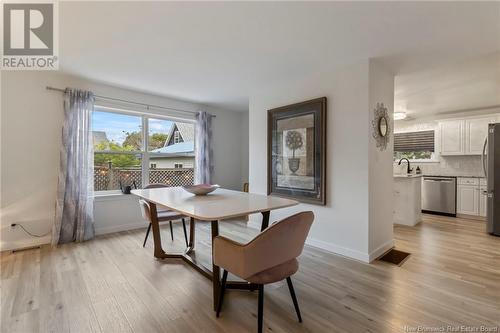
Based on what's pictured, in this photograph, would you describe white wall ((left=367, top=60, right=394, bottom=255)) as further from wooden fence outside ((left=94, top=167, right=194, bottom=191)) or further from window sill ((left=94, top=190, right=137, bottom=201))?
window sill ((left=94, top=190, right=137, bottom=201))

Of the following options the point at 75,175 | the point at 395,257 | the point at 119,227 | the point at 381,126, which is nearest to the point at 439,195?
the point at 395,257

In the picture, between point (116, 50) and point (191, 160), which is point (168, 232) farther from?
point (116, 50)

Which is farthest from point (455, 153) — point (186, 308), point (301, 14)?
point (186, 308)

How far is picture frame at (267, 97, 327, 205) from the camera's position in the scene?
10.2ft

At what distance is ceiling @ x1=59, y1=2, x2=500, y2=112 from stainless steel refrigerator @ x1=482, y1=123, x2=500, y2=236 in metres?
1.20

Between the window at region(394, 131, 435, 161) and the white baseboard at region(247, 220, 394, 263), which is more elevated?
the window at region(394, 131, 435, 161)

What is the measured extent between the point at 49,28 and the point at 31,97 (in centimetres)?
153

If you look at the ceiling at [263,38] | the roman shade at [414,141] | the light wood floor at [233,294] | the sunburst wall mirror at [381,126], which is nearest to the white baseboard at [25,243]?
the light wood floor at [233,294]

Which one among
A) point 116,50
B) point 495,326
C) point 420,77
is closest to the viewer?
point 495,326

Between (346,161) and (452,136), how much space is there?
13.6ft

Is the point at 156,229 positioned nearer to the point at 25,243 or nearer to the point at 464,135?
the point at 25,243

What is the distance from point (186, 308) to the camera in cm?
182

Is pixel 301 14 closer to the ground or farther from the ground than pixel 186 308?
farther from the ground

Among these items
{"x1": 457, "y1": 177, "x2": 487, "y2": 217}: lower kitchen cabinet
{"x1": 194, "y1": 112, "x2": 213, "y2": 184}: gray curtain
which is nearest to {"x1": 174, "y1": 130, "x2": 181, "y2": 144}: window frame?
{"x1": 194, "y1": 112, "x2": 213, "y2": 184}: gray curtain
